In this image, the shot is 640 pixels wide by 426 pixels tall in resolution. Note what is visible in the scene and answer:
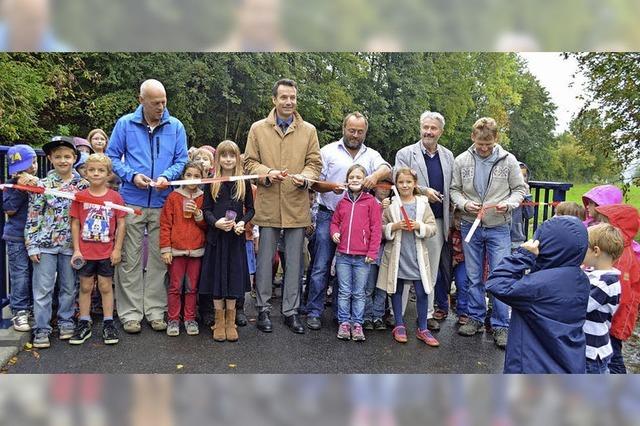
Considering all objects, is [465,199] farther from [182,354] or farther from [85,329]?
[85,329]

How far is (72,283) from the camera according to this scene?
4.53 meters

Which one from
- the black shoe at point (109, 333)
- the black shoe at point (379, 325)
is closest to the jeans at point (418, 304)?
the black shoe at point (379, 325)

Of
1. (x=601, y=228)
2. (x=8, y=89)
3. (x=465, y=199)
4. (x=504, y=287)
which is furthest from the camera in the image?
(x=8, y=89)

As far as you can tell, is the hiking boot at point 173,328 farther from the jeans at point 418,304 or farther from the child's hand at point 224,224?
the jeans at point 418,304

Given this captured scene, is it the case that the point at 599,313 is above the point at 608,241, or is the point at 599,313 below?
below

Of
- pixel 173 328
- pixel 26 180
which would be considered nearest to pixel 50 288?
pixel 26 180

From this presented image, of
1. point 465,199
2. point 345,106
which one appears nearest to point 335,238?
point 465,199

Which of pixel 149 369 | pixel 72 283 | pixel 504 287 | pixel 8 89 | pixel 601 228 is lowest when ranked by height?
pixel 149 369

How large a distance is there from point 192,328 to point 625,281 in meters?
3.29

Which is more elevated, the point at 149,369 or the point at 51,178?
the point at 51,178

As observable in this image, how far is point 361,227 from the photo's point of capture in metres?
4.82

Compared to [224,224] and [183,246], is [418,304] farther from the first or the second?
[183,246]

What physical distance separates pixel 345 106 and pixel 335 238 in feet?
76.6

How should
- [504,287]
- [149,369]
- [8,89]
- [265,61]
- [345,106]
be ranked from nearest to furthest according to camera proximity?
[504,287] < [149,369] < [8,89] < [265,61] < [345,106]
